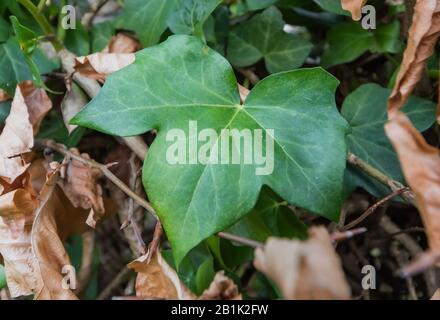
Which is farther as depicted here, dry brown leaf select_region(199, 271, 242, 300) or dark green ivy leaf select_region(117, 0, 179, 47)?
dark green ivy leaf select_region(117, 0, 179, 47)

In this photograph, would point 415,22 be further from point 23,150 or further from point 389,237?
point 23,150

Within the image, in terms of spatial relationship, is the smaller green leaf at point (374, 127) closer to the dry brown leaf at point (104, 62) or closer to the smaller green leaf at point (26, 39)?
the dry brown leaf at point (104, 62)

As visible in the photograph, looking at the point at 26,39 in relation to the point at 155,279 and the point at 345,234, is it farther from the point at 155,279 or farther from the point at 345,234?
the point at 345,234

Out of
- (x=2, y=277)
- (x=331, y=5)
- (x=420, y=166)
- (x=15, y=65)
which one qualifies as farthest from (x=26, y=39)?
(x=420, y=166)

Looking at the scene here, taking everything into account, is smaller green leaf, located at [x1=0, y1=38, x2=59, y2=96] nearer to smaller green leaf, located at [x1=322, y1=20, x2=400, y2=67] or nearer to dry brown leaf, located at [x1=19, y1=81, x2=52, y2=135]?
dry brown leaf, located at [x1=19, y1=81, x2=52, y2=135]

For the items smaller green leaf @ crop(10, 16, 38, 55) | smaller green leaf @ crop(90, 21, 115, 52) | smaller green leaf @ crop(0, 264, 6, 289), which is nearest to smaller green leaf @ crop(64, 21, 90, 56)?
smaller green leaf @ crop(90, 21, 115, 52)

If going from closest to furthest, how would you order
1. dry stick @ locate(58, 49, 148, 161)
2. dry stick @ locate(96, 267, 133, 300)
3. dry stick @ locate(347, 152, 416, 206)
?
1. dry stick @ locate(347, 152, 416, 206)
2. dry stick @ locate(58, 49, 148, 161)
3. dry stick @ locate(96, 267, 133, 300)
